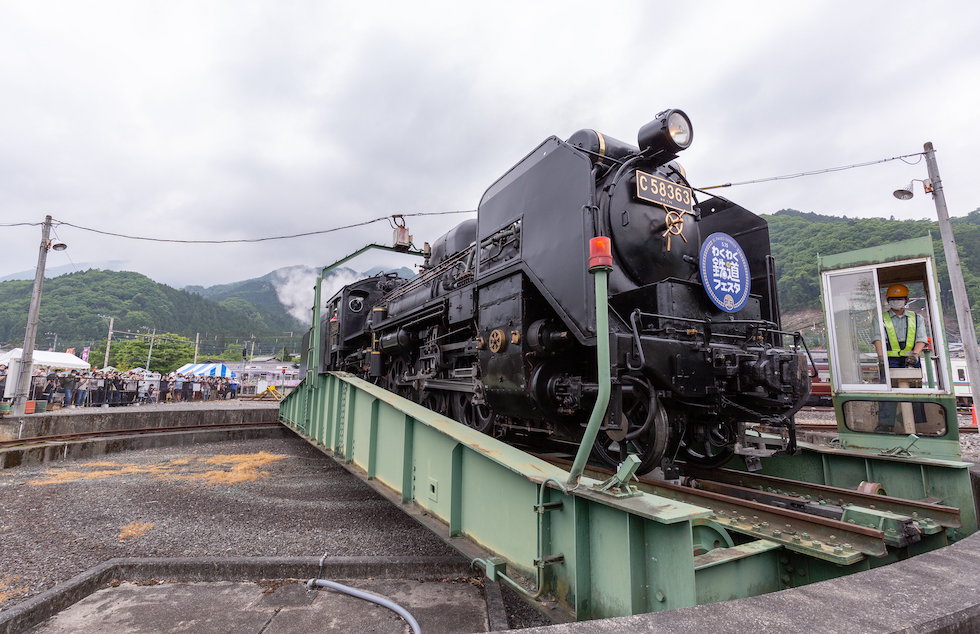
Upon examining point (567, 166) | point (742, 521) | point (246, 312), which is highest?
point (246, 312)

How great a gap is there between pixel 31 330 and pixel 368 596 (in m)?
14.6

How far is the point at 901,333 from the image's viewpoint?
4883 mm

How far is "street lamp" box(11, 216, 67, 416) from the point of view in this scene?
11.9 meters

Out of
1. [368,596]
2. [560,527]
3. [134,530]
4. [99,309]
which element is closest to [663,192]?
[560,527]

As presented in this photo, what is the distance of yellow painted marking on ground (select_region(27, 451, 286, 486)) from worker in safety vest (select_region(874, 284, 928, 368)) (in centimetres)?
833

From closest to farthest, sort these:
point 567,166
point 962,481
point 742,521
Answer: point 742,521, point 962,481, point 567,166

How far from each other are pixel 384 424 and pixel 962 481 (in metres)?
4.84

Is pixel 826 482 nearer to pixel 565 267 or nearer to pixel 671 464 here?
pixel 671 464

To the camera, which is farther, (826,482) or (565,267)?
(826,482)

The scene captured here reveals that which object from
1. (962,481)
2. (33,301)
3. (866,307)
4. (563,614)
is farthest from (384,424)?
(33,301)

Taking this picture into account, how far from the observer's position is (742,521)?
3201 millimetres

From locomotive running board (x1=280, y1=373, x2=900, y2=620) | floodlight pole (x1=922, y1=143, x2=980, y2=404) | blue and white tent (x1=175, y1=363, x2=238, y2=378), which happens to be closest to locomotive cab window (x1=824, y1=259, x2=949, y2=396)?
locomotive running board (x1=280, y1=373, x2=900, y2=620)

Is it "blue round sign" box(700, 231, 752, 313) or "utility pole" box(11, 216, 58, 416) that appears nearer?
"blue round sign" box(700, 231, 752, 313)

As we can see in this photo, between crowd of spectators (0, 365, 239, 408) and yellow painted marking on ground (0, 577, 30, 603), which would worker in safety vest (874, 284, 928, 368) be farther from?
crowd of spectators (0, 365, 239, 408)
